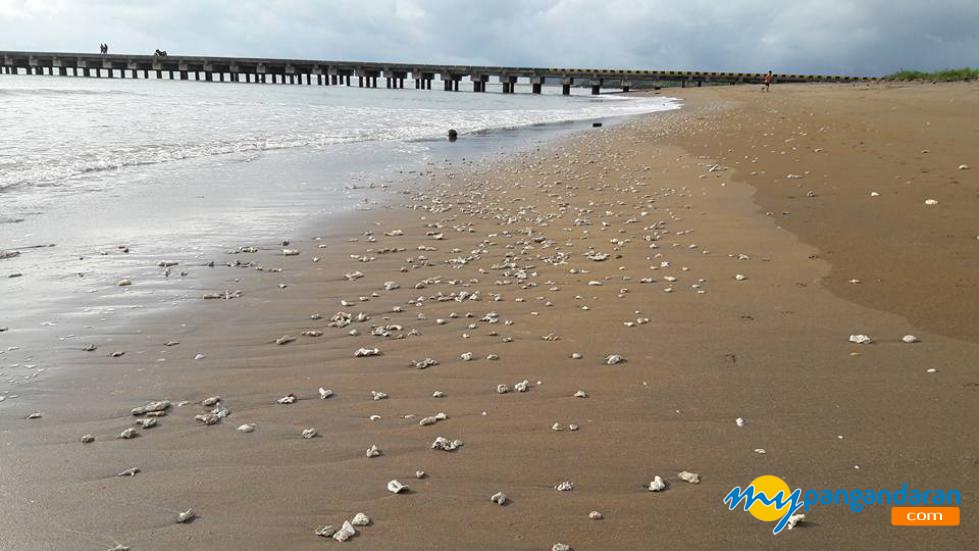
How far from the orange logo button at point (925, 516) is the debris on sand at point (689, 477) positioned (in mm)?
791

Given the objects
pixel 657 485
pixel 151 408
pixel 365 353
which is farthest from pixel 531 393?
pixel 151 408

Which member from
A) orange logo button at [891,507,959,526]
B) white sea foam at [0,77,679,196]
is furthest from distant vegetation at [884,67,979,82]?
orange logo button at [891,507,959,526]

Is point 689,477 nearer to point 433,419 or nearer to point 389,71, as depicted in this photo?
point 433,419

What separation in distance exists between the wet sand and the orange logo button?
0.06 metres

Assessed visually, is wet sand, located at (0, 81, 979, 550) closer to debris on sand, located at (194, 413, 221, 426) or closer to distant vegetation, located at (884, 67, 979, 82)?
debris on sand, located at (194, 413, 221, 426)

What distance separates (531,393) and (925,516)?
206 cm

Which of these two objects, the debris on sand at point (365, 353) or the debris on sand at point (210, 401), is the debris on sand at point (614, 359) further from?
the debris on sand at point (210, 401)

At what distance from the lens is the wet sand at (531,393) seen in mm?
2938

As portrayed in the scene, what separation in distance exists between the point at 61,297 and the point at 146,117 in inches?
926

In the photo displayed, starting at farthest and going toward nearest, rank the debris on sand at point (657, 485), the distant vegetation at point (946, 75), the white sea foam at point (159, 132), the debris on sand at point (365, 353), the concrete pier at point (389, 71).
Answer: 1. the concrete pier at point (389, 71)
2. the distant vegetation at point (946, 75)
3. the white sea foam at point (159, 132)
4. the debris on sand at point (365, 353)
5. the debris on sand at point (657, 485)

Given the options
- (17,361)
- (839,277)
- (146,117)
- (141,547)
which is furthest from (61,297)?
(146,117)

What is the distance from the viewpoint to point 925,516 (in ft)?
9.39

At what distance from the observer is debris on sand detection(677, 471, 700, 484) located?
315 centimetres

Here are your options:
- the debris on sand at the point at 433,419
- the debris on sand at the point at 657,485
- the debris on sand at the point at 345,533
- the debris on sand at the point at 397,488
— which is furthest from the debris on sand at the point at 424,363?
the debris on sand at the point at 657,485
